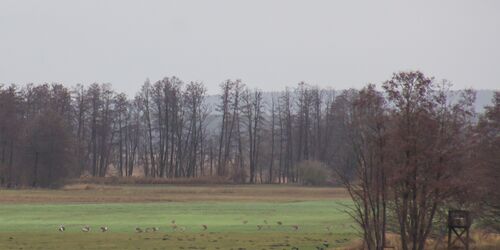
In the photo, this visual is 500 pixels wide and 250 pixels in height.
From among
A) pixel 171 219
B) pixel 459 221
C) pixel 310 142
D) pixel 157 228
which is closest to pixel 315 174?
pixel 310 142

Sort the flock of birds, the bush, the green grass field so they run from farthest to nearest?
the bush < the flock of birds < the green grass field

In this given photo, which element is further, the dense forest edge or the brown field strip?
the brown field strip

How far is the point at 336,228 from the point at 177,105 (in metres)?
77.2

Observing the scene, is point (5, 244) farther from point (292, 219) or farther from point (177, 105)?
point (177, 105)

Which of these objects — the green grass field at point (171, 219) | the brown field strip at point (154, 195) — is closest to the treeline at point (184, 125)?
the brown field strip at point (154, 195)

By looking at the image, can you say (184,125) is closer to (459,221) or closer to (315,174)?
(315,174)

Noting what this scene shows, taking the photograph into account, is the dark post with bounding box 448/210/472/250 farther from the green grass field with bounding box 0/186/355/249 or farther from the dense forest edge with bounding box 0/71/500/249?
the green grass field with bounding box 0/186/355/249

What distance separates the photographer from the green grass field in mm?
35688

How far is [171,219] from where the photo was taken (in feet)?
171

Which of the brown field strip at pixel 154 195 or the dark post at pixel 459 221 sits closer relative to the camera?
the dark post at pixel 459 221

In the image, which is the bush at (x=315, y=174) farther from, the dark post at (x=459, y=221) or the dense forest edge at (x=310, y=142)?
the dark post at (x=459, y=221)

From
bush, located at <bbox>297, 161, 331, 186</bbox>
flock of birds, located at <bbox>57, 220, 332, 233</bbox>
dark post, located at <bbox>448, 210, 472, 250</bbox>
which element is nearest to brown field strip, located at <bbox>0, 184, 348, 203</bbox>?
bush, located at <bbox>297, 161, 331, 186</bbox>

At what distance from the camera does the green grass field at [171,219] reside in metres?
35.7

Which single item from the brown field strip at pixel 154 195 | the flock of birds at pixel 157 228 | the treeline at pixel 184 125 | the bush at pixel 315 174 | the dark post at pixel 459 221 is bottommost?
the flock of birds at pixel 157 228
